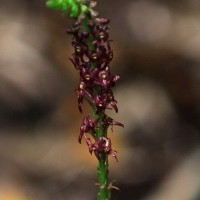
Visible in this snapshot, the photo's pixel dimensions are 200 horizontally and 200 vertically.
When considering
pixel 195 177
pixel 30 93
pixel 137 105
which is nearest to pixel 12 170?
pixel 30 93

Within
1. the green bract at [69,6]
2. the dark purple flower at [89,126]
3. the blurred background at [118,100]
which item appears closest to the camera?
the green bract at [69,6]

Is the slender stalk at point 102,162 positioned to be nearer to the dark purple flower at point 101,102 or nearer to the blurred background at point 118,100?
the dark purple flower at point 101,102

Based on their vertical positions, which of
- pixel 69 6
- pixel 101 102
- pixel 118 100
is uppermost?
pixel 118 100

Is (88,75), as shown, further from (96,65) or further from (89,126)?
(89,126)


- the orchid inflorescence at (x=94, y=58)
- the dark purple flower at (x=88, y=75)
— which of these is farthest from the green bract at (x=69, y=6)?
the dark purple flower at (x=88, y=75)

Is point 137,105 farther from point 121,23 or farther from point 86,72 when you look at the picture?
point 86,72

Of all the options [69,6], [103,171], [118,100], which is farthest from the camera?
[118,100]

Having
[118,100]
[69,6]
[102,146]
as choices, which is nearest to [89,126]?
[102,146]

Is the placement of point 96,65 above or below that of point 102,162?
above
